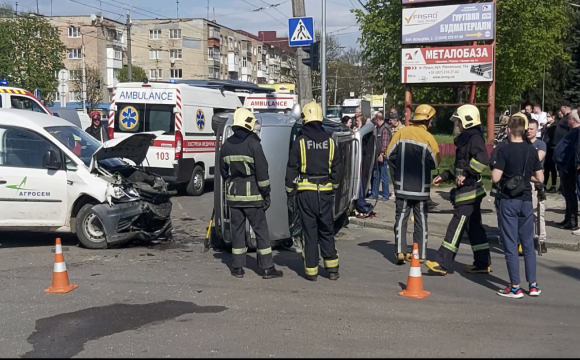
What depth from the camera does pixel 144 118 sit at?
15172mm

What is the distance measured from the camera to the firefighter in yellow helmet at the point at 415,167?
26.4ft

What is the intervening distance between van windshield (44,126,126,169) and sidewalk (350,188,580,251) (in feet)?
14.2

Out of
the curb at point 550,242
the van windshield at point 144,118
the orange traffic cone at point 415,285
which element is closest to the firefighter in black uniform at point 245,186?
the orange traffic cone at point 415,285

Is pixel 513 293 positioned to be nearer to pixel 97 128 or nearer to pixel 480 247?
pixel 480 247

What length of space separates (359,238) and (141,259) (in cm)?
354

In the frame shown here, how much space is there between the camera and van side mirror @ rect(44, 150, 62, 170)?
9.38m

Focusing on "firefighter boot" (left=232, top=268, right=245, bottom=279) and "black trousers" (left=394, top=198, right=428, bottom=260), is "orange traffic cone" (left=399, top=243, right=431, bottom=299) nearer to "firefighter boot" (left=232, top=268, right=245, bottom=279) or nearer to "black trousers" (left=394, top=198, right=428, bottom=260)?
"black trousers" (left=394, top=198, right=428, bottom=260)

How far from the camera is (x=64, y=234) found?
34.8ft

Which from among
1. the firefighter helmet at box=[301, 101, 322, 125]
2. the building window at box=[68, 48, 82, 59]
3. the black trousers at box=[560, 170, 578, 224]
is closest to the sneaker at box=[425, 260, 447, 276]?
the firefighter helmet at box=[301, 101, 322, 125]

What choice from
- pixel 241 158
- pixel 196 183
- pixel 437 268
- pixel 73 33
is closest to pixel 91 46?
pixel 73 33

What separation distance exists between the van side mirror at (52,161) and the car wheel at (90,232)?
0.70 metres

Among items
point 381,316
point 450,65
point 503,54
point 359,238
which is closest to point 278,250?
point 359,238

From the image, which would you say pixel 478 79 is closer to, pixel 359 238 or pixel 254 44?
pixel 359 238

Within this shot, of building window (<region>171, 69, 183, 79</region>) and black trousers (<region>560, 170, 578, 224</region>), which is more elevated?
building window (<region>171, 69, 183, 79</region>)
